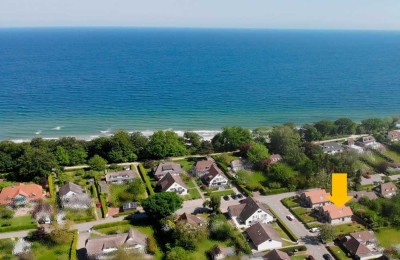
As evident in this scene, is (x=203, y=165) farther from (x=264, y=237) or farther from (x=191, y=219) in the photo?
(x=264, y=237)

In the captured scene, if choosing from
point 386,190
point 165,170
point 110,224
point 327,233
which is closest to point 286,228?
point 327,233

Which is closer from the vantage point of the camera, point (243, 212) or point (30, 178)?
point (243, 212)

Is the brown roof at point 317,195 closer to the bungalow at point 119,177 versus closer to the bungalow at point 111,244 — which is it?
the bungalow at point 111,244

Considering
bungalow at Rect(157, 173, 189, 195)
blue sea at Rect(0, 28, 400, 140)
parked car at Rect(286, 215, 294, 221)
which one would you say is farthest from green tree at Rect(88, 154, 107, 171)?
parked car at Rect(286, 215, 294, 221)

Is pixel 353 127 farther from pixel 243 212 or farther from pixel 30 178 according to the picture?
pixel 30 178

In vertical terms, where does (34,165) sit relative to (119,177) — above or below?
above

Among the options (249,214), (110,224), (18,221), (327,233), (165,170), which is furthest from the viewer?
(165,170)

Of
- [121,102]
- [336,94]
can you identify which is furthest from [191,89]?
[336,94]

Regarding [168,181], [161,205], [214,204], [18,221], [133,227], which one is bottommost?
[133,227]
